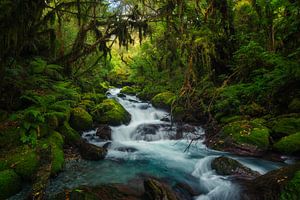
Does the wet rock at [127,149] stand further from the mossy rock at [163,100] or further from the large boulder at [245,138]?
the mossy rock at [163,100]

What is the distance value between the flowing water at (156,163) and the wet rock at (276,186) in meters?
0.31

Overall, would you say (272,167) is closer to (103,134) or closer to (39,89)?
(103,134)

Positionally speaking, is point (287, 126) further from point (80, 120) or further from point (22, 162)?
point (22, 162)

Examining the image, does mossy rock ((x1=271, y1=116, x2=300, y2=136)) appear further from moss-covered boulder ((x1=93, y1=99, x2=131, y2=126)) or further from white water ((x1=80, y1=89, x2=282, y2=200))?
moss-covered boulder ((x1=93, y1=99, x2=131, y2=126))

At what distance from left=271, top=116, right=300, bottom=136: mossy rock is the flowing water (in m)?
1.33

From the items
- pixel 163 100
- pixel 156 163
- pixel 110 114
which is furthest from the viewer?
pixel 163 100

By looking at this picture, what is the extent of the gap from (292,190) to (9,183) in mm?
4907

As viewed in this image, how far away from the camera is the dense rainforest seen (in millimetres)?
5441

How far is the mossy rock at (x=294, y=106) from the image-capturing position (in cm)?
909

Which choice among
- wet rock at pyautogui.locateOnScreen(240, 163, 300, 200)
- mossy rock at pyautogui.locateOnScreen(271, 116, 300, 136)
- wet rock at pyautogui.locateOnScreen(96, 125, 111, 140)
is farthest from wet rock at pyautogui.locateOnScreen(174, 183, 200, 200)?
wet rock at pyautogui.locateOnScreen(96, 125, 111, 140)

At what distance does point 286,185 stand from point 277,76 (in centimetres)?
514

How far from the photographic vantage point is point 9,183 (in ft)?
18.1

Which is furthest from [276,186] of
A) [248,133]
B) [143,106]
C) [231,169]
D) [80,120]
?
[143,106]

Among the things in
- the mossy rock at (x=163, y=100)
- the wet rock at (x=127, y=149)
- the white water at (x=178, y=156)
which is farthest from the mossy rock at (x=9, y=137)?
the mossy rock at (x=163, y=100)
